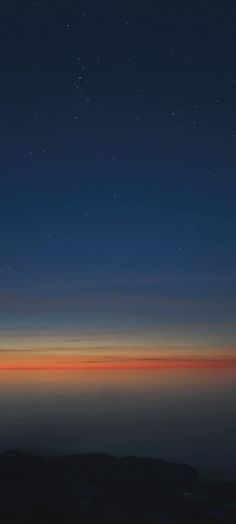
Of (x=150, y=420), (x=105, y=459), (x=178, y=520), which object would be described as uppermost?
(x=150, y=420)

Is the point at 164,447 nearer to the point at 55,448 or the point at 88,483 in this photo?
the point at 55,448

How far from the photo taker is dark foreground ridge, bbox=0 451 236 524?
54938 mm

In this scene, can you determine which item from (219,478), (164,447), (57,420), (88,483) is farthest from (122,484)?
(57,420)

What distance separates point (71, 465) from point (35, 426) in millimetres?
91781

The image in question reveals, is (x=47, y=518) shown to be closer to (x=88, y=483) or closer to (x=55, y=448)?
(x=88, y=483)

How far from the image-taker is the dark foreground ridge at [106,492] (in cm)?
5494

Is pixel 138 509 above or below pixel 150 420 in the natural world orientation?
below

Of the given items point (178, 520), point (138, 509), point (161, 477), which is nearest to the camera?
point (178, 520)

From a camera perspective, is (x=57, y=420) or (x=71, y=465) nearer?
(x=71, y=465)

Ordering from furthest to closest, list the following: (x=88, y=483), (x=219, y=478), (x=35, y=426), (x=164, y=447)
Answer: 1. (x=35, y=426)
2. (x=164, y=447)
3. (x=219, y=478)
4. (x=88, y=483)

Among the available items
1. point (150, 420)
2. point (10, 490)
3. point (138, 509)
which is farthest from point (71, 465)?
point (150, 420)

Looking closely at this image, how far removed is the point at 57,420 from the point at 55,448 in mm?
55586

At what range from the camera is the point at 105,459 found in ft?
295

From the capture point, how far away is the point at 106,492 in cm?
6781
